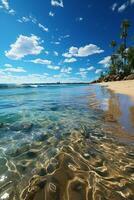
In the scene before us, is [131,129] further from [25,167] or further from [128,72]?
[128,72]

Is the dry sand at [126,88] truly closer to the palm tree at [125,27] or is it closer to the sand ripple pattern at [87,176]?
the sand ripple pattern at [87,176]

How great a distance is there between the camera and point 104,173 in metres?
3.11

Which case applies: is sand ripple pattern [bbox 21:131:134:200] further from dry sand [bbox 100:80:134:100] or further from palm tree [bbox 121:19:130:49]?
palm tree [bbox 121:19:130:49]

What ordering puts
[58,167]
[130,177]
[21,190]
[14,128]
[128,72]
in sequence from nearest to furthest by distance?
[21,190]
[130,177]
[58,167]
[14,128]
[128,72]

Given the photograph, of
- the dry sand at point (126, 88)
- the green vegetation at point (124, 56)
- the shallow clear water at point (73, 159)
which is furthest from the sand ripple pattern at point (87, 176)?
the green vegetation at point (124, 56)

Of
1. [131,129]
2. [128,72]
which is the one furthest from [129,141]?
[128,72]

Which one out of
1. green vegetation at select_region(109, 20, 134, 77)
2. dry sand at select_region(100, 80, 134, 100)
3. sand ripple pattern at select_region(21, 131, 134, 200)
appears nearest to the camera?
sand ripple pattern at select_region(21, 131, 134, 200)

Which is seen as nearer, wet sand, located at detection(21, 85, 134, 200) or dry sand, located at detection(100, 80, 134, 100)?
wet sand, located at detection(21, 85, 134, 200)

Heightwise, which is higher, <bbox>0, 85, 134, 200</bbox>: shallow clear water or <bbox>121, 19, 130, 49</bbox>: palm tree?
<bbox>121, 19, 130, 49</bbox>: palm tree

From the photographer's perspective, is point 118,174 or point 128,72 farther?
point 128,72

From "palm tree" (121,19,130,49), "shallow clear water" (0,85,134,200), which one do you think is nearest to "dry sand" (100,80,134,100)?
"shallow clear water" (0,85,134,200)

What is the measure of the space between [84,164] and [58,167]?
0.61 meters

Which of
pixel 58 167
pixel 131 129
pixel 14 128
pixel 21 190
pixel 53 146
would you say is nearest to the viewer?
pixel 21 190

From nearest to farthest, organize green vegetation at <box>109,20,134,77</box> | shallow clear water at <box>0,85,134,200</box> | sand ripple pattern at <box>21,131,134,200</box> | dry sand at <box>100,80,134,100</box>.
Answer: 1. sand ripple pattern at <box>21,131,134,200</box>
2. shallow clear water at <box>0,85,134,200</box>
3. dry sand at <box>100,80,134,100</box>
4. green vegetation at <box>109,20,134,77</box>
